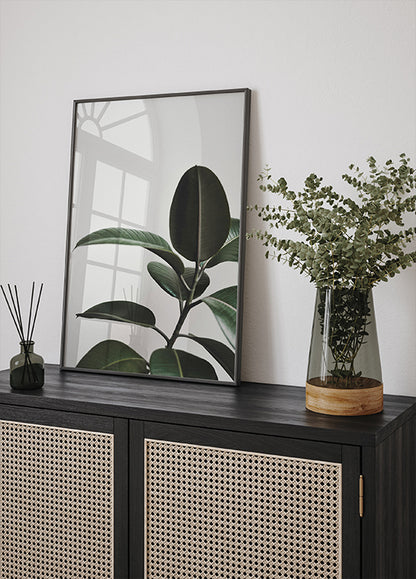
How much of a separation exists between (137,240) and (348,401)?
899 millimetres

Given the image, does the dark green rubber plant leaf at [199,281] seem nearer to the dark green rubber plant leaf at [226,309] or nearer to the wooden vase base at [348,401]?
the dark green rubber plant leaf at [226,309]

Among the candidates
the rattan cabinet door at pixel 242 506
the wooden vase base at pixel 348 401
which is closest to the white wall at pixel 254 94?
the wooden vase base at pixel 348 401

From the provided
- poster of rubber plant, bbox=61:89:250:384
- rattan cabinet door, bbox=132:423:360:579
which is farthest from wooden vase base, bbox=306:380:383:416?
poster of rubber plant, bbox=61:89:250:384

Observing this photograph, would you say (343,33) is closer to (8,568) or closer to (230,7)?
(230,7)

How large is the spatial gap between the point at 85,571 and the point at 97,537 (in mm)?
111

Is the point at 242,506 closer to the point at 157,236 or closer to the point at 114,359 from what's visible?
the point at 114,359

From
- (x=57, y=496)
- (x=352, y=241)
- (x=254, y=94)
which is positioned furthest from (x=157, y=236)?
(x=57, y=496)

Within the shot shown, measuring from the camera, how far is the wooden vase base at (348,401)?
1682 millimetres

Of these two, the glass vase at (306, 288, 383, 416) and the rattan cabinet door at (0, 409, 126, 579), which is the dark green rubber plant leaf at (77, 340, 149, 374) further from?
the glass vase at (306, 288, 383, 416)

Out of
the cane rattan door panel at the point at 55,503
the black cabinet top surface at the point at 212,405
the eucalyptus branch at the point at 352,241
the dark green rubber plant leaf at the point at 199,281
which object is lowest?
the cane rattan door panel at the point at 55,503

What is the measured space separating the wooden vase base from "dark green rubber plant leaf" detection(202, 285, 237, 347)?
0.44 meters

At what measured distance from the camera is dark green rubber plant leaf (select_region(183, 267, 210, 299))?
2.13 meters

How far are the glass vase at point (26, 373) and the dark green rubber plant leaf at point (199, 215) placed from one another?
1.83 feet

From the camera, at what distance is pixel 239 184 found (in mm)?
2094
